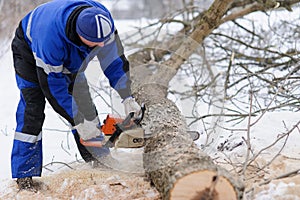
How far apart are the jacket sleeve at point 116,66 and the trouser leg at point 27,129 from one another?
0.52m

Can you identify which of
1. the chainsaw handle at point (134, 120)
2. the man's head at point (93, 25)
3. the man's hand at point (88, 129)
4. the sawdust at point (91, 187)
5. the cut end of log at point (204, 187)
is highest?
the man's head at point (93, 25)

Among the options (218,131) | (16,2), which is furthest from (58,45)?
(16,2)

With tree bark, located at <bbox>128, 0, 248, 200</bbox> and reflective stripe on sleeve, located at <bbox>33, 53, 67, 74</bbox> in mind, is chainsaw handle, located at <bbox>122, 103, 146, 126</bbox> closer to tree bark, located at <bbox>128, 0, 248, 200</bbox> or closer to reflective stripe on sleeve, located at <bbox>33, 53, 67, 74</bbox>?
tree bark, located at <bbox>128, 0, 248, 200</bbox>

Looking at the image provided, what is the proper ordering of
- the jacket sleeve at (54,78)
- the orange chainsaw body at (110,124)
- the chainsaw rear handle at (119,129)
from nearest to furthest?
the jacket sleeve at (54,78), the chainsaw rear handle at (119,129), the orange chainsaw body at (110,124)

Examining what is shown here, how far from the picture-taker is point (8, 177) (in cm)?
316

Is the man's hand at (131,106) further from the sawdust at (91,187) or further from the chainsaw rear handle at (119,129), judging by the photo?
the sawdust at (91,187)

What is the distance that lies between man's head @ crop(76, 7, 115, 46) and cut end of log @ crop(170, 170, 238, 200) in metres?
1.08

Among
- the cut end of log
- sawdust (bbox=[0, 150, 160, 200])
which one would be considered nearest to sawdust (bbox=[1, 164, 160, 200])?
sawdust (bbox=[0, 150, 160, 200])

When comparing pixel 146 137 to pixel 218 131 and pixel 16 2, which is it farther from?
pixel 16 2

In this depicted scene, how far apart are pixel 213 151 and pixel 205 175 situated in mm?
1622

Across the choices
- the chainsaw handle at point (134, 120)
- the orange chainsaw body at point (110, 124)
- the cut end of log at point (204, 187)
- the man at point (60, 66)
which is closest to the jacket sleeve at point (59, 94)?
the man at point (60, 66)

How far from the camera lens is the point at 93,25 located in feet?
7.66

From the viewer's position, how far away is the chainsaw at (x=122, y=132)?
8.55 ft

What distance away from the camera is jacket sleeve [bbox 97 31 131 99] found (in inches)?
112
